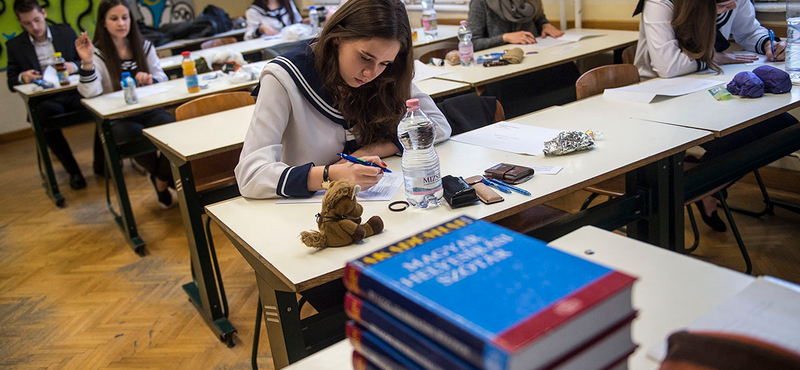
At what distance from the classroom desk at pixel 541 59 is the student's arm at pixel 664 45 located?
49cm

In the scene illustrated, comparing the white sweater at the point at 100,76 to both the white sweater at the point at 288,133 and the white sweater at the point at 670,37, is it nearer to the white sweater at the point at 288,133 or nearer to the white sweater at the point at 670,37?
the white sweater at the point at 288,133

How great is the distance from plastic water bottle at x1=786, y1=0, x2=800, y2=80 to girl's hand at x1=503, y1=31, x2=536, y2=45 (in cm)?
144

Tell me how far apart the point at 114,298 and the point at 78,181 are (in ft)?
6.90

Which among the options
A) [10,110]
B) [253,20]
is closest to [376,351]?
[253,20]

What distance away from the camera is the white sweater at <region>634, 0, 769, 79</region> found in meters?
2.67

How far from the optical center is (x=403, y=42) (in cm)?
180

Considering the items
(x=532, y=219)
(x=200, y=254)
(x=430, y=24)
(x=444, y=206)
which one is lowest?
(x=200, y=254)

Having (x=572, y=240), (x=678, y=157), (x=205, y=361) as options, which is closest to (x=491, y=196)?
(x=572, y=240)

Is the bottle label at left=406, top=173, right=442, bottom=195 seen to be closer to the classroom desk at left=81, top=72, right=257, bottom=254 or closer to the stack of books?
the stack of books

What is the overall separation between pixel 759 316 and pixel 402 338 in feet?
1.76

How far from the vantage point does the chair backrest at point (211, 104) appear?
2.85 m

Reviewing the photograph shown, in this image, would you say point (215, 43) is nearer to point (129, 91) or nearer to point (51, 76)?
point (51, 76)

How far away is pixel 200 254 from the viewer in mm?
2406

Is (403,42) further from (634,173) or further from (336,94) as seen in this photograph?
(634,173)
